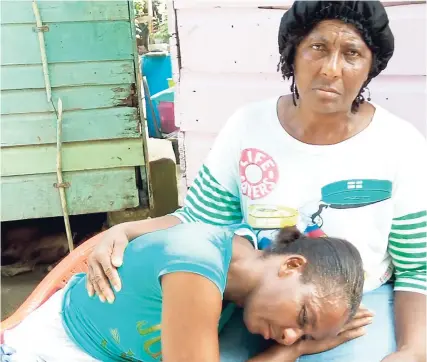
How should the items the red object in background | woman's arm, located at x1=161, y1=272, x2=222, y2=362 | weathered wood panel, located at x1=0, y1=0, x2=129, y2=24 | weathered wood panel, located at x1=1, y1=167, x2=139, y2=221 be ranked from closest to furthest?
woman's arm, located at x1=161, y1=272, x2=222, y2=362 < weathered wood panel, located at x1=0, y1=0, x2=129, y2=24 < weathered wood panel, located at x1=1, y1=167, x2=139, y2=221 < the red object in background

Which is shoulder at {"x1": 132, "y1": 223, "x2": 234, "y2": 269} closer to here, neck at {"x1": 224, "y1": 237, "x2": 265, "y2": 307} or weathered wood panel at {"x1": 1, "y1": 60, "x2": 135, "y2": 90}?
neck at {"x1": 224, "y1": 237, "x2": 265, "y2": 307}

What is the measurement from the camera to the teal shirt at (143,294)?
4.27 ft

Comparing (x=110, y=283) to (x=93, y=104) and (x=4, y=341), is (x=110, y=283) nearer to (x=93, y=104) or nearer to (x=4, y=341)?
(x=4, y=341)

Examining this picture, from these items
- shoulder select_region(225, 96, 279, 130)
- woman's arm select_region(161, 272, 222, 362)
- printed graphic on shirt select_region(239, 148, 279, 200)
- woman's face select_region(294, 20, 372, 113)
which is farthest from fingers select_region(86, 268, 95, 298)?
woman's face select_region(294, 20, 372, 113)

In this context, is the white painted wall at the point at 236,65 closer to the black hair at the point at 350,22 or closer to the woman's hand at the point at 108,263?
the black hair at the point at 350,22

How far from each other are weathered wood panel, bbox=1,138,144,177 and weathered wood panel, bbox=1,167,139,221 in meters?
0.05

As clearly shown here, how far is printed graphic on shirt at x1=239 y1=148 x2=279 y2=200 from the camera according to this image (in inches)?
67.0

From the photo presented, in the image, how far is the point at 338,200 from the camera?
1.64 metres

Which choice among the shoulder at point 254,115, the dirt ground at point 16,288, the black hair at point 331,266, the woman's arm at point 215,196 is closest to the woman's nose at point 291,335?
the black hair at point 331,266

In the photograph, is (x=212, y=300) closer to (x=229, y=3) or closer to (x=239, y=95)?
(x=239, y=95)

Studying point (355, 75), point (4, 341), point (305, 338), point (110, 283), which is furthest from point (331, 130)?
point (4, 341)

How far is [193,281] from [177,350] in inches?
6.4

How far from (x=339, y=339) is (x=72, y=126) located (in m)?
2.24

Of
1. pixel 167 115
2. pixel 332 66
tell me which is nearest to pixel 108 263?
pixel 332 66
